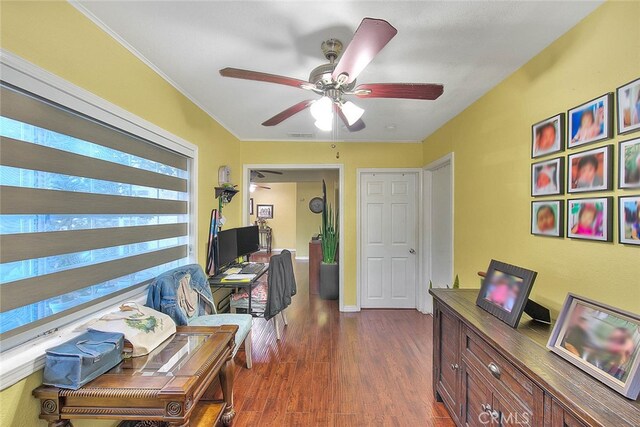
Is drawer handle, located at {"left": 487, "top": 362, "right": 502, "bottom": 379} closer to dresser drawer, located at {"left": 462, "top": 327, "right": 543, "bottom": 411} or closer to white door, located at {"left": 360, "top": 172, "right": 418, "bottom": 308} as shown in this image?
dresser drawer, located at {"left": 462, "top": 327, "right": 543, "bottom": 411}

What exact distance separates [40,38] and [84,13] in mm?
317

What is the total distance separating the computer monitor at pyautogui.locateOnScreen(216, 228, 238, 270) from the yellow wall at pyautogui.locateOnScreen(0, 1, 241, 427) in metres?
1.08

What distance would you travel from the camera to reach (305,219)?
857 cm

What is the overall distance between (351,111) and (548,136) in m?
1.22

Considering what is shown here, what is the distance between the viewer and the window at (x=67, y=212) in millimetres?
1140

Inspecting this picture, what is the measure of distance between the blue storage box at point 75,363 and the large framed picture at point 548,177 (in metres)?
2.55

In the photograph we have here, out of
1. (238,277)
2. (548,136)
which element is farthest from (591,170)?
(238,277)

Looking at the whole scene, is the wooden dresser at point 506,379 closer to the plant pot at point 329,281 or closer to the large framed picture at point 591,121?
the large framed picture at point 591,121

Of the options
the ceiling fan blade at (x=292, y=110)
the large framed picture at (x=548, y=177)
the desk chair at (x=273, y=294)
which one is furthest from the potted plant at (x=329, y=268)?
the large framed picture at (x=548, y=177)

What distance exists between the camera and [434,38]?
1591mm

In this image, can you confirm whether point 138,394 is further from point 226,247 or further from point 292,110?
point 226,247

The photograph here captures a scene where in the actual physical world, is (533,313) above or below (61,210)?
below

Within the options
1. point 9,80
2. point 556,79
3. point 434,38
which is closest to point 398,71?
point 434,38

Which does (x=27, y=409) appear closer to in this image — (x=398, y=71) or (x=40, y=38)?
(x=40, y=38)
